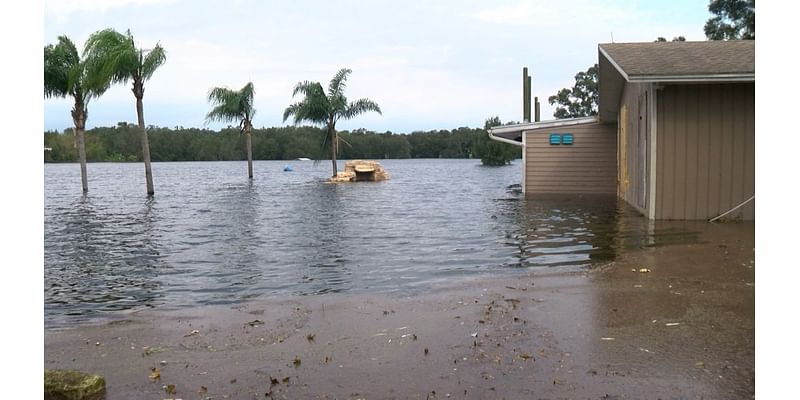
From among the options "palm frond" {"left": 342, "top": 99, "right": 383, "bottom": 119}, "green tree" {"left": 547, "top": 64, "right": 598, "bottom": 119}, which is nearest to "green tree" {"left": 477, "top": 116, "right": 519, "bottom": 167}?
"green tree" {"left": 547, "top": 64, "right": 598, "bottom": 119}

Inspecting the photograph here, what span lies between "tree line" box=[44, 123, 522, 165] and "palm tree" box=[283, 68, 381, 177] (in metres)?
62.7

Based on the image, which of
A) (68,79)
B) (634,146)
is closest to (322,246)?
(634,146)

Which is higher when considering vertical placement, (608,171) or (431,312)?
(608,171)

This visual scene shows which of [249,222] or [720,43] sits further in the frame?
[249,222]

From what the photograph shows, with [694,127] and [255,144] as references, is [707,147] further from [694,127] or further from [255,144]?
[255,144]

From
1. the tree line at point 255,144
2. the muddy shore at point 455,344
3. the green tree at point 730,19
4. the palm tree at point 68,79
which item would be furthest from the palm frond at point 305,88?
the tree line at point 255,144

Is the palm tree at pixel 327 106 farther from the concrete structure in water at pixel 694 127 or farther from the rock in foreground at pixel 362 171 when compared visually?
the concrete structure in water at pixel 694 127

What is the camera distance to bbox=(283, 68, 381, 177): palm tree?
39781 millimetres

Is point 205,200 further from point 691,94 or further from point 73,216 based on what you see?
point 691,94

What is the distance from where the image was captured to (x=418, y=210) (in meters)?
19.0

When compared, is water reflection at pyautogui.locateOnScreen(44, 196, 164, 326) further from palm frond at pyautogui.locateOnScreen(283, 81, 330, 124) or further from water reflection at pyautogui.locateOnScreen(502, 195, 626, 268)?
palm frond at pyautogui.locateOnScreen(283, 81, 330, 124)

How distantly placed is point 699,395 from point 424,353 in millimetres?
1786

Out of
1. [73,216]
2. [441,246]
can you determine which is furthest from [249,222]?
[441,246]
